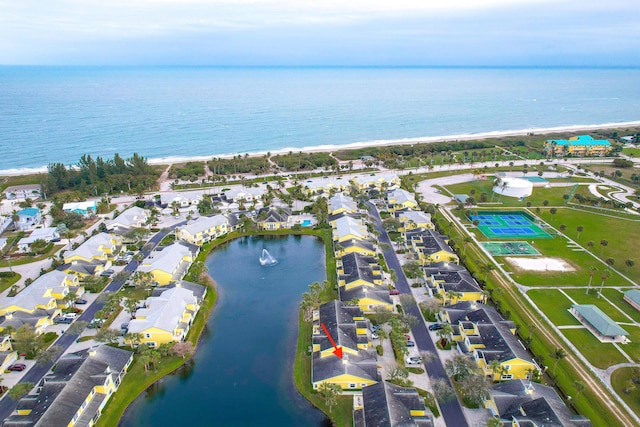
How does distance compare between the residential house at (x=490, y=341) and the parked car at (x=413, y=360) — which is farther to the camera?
the parked car at (x=413, y=360)

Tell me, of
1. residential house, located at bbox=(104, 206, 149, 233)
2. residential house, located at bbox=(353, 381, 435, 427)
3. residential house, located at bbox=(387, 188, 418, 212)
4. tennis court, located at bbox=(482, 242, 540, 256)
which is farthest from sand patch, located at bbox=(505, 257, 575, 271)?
residential house, located at bbox=(104, 206, 149, 233)

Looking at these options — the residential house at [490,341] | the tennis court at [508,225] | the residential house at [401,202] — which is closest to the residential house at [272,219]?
the residential house at [401,202]

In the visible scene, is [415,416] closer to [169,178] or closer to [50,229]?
[50,229]

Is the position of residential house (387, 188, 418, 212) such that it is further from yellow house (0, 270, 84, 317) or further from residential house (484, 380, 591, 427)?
yellow house (0, 270, 84, 317)

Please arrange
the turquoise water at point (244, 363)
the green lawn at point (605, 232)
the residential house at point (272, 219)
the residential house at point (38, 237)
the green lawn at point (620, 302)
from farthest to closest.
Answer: the residential house at point (272, 219)
the residential house at point (38, 237)
the green lawn at point (605, 232)
the green lawn at point (620, 302)
the turquoise water at point (244, 363)

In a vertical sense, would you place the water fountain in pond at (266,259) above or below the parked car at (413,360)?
above

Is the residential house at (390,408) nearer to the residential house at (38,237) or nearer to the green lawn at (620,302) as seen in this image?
the green lawn at (620,302)
